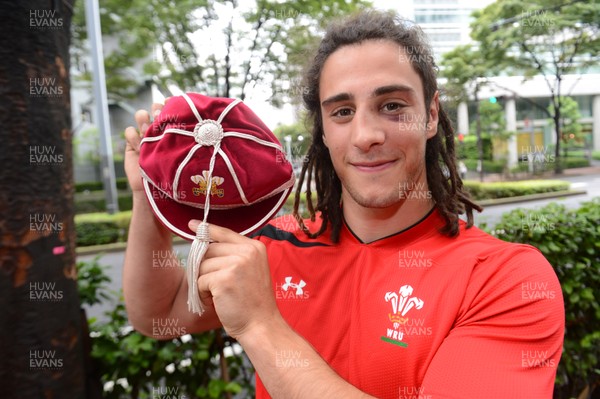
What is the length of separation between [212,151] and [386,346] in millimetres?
785

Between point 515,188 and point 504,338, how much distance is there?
11.3 m

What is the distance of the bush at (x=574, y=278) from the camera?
2.86 m

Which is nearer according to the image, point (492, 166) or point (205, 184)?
point (205, 184)

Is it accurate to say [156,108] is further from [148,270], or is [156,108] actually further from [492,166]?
[492,166]

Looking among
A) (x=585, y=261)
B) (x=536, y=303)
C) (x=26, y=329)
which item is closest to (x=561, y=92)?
(x=585, y=261)

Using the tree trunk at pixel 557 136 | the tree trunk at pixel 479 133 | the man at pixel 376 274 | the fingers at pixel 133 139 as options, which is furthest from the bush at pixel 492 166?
the fingers at pixel 133 139

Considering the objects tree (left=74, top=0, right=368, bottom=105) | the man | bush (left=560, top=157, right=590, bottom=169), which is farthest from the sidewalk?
the man

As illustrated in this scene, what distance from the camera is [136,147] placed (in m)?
1.43

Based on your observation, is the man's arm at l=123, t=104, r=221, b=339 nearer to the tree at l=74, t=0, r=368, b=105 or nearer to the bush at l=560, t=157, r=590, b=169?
the tree at l=74, t=0, r=368, b=105

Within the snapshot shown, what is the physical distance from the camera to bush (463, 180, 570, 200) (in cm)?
1102

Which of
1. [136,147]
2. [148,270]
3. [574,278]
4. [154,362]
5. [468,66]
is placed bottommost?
[154,362]

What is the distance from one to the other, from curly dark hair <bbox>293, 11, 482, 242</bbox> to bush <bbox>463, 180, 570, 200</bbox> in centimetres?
984

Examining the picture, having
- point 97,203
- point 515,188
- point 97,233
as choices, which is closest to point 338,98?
point 97,233

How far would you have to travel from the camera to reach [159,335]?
1596 millimetres
